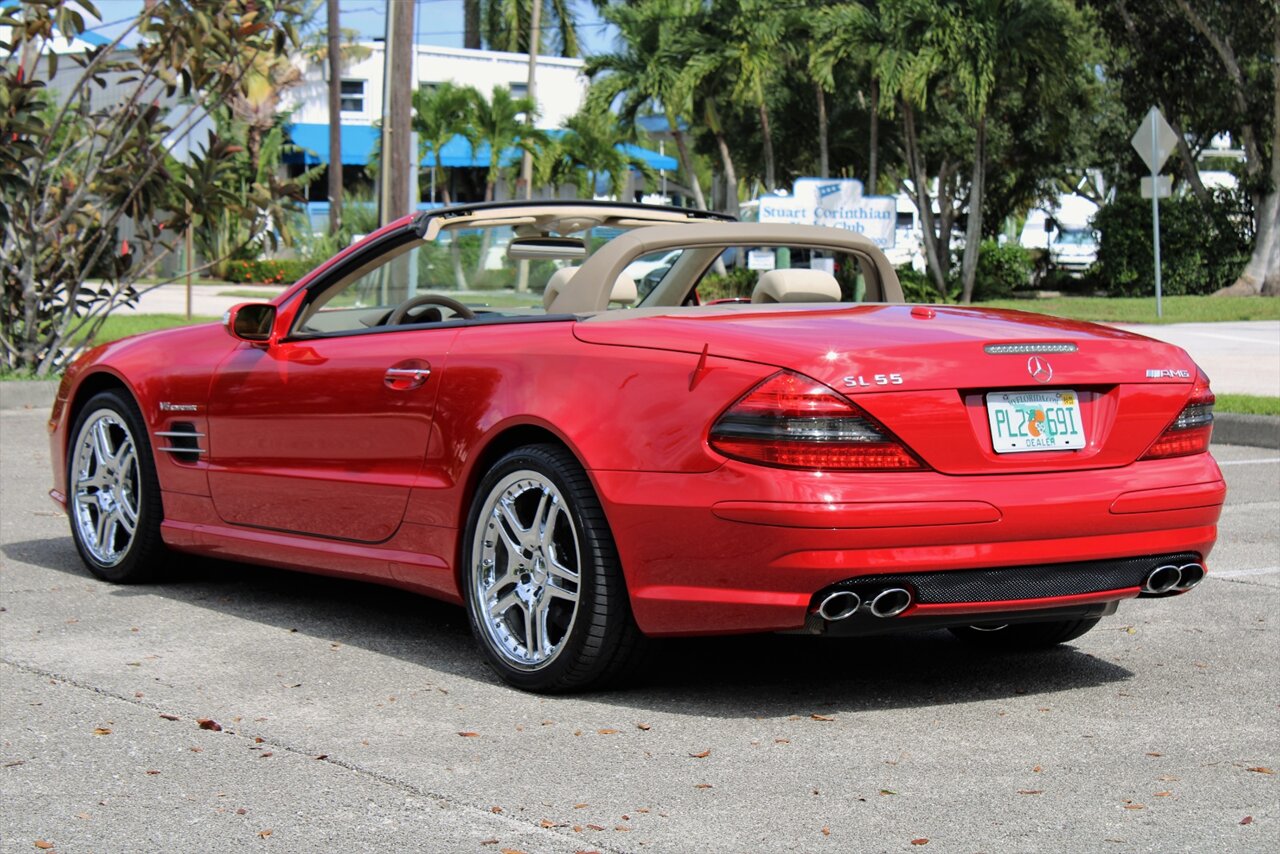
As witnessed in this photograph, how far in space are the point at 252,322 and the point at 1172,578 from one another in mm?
3265

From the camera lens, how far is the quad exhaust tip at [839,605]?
4660mm

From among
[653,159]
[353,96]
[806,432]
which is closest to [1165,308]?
[806,432]

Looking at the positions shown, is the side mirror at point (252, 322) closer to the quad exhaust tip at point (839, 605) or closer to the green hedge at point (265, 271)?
the quad exhaust tip at point (839, 605)

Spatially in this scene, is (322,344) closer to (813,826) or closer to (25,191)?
(813,826)

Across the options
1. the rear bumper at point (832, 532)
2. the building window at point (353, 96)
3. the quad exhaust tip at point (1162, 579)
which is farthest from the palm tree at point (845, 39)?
the rear bumper at point (832, 532)

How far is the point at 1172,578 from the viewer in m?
5.13

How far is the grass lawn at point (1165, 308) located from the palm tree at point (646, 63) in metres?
9.32

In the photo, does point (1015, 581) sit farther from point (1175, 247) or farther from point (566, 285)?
point (1175, 247)

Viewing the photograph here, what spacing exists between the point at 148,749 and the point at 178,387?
2.40 metres

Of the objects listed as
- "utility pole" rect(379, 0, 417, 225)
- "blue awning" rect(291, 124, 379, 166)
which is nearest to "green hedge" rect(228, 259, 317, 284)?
"blue awning" rect(291, 124, 379, 166)

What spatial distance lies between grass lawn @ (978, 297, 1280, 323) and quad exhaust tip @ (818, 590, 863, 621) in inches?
900

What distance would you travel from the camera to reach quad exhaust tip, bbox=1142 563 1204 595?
5.09 meters

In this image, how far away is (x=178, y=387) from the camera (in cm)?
671

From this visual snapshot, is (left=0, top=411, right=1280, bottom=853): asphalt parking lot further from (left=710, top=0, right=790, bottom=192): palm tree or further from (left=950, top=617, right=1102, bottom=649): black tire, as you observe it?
(left=710, top=0, right=790, bottom=192): palm tree
